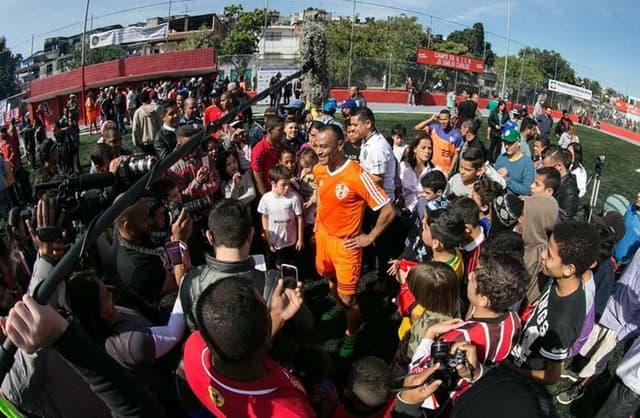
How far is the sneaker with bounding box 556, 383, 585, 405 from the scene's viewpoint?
3674 millimetres

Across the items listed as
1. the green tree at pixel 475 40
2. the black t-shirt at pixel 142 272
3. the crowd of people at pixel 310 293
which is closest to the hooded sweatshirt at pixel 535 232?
the crowd of people at pixel 310 293

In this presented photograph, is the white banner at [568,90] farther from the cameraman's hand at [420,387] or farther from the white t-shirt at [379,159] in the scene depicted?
the cameraman's hand at [420,387]

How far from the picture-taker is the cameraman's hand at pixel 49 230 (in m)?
2.37

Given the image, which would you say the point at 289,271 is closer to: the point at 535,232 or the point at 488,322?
the point at 488,322

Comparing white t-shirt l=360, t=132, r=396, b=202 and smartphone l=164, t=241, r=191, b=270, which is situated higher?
white t-shirt l=360, t=132, r=396, b=202

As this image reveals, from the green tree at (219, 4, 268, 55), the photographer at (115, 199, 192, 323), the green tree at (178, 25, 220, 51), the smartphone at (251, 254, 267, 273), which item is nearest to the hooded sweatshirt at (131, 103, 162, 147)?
the photographer at (115, 199, 192, 323)

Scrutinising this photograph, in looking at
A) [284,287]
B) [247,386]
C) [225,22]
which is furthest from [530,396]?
[225,22]

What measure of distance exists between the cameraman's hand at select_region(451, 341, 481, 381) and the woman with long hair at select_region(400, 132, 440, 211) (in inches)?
137

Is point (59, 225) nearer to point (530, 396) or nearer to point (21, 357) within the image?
point (21, 357)

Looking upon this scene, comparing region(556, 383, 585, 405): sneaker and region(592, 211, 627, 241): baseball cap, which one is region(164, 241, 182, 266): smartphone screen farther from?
region(592, 211, 627, 241): baseball cap

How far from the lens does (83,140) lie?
15.4 meters

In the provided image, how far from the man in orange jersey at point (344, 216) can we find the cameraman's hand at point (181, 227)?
4.20 ft

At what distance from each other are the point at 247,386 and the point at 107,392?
0.54 metres

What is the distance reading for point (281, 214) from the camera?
4723mm
